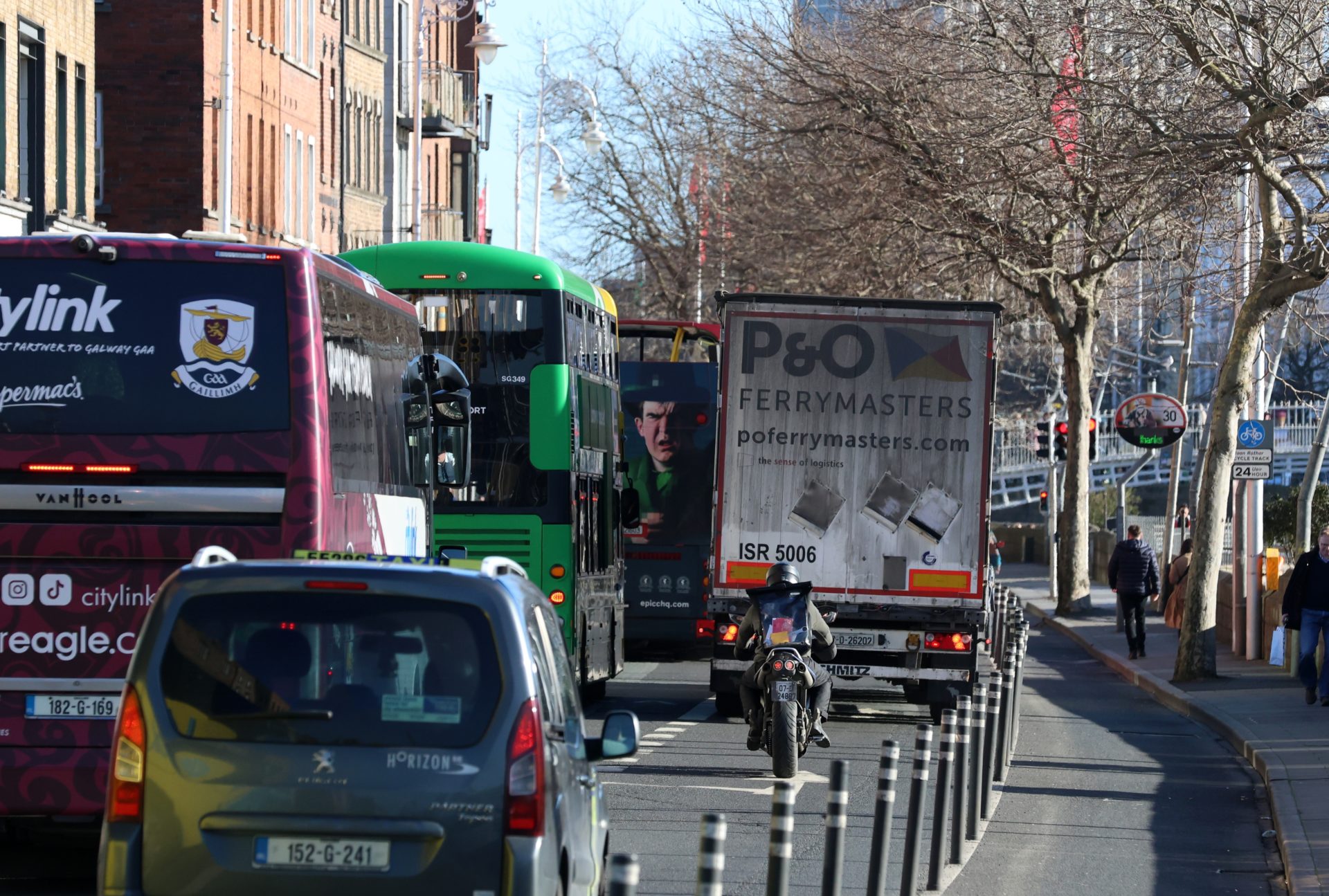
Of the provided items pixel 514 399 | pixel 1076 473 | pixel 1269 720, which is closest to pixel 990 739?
pixel 514 399

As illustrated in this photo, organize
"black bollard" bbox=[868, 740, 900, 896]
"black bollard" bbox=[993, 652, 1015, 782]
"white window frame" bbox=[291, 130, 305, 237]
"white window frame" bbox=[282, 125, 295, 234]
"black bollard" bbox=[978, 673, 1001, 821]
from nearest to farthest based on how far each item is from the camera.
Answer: "black bollard" bbox=[868, 740, 900, 896] < "black bollard" bbox=[978, 673, 1001, 821] < "black bollard" bbox=[993, 652, 1015, 782] < "white window frame" bbox=[282, 125, 295, 234] < "white window frame" bbox=[291, 130, 305, 237]

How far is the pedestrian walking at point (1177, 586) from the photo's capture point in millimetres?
35812

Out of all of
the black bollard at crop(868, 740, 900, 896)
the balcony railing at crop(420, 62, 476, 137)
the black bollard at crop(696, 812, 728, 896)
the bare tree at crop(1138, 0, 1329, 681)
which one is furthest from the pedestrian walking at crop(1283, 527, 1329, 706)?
the balcony railing at crop(420, 62, 476, 137)

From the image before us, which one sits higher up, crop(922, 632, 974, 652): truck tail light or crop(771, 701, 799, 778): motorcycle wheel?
crop(922, 632, 974, 652): truck tail light

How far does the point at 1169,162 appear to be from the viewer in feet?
72.7

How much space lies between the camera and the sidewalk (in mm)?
12586

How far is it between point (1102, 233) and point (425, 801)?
31.0 m

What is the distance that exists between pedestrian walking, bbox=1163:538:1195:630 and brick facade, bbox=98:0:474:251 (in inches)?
657

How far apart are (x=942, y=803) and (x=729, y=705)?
9.29 meters

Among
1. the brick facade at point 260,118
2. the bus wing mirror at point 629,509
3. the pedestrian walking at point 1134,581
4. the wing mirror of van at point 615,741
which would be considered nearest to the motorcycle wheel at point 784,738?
the wing mirror of van at point 615,741

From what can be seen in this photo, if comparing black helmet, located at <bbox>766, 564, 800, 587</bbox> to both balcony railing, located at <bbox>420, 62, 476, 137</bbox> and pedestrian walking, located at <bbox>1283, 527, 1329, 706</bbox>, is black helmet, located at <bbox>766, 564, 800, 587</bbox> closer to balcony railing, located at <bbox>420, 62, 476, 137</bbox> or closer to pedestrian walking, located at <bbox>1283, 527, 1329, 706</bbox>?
pedestrian walking, located at <bbox>1283, 527, 1329, 706</bbox>

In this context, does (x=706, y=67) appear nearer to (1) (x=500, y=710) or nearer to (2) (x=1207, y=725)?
(2) (x=1207, y=725)

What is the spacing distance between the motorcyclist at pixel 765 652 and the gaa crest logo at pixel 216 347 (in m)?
5.64

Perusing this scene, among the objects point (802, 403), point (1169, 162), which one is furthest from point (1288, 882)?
point (1169, 162)
